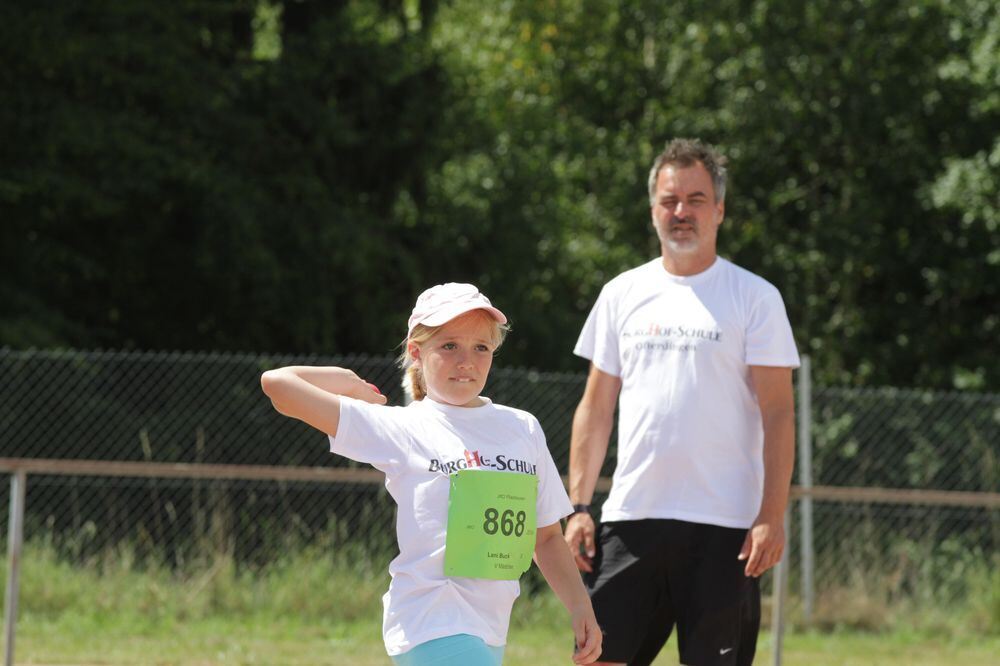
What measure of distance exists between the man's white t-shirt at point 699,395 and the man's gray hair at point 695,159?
0.85 ft

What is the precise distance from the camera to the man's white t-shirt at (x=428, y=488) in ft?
9.73

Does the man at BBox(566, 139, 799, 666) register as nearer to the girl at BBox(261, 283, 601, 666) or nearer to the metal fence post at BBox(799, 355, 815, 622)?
the girl at BBox(261, 283, 601, 666)

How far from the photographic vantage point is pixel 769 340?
419 centimetres

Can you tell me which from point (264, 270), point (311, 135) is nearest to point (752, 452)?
point (264, 270)

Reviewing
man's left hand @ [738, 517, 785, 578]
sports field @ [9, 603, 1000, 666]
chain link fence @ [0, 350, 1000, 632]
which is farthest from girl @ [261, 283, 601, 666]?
chain link fence @ [0, 350, 1000, 632]

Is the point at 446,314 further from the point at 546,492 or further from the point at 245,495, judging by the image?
the point at 245,495

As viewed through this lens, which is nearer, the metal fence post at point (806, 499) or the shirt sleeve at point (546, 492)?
the shirt sleeve at point (546, 492)

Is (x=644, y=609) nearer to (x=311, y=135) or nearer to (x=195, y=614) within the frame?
(x=195, y=614)

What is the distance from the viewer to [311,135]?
47.6 feet

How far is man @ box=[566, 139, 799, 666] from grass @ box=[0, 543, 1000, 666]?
3829 mm

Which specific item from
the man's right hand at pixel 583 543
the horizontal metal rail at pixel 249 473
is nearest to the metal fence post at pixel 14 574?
the horizontal metal rail at pixel 249 473

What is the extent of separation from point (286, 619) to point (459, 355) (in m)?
6.61

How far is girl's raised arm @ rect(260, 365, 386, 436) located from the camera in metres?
2.95

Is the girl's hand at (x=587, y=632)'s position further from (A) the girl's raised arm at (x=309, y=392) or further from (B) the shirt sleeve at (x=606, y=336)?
(B) the shirt sleeve at (x=606, y=336)
